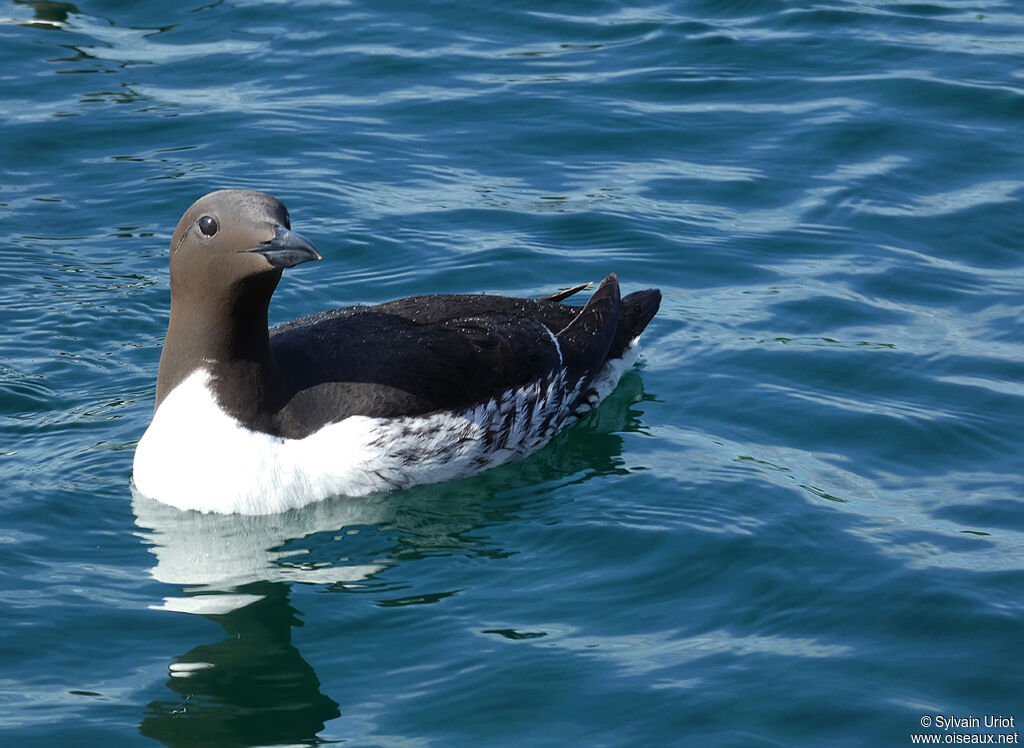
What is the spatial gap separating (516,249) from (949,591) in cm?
438

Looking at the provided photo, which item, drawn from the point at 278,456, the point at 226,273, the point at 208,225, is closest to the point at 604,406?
the point at 278,456

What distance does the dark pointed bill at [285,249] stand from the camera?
20.9 ft

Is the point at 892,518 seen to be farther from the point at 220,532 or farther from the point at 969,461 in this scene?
the point at 220,532

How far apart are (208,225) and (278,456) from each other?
111 centimetres

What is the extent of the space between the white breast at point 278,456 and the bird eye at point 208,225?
67 centimetres

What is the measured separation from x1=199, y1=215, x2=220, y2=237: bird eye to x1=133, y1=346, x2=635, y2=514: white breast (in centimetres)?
67

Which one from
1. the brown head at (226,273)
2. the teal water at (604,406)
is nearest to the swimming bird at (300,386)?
the brown head at (226,273)

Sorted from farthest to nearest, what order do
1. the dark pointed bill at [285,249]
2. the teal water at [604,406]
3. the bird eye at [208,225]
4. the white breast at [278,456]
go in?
the white breast at [278,456] → the bird eye at [208,225] → the dark pointed bill at [285,249] → the teal water at [604,406]

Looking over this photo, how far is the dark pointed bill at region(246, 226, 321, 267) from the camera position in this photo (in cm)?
637

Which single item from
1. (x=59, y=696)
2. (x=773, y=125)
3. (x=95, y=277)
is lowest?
(x=59, y=696)

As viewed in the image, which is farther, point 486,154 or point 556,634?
point 486,154

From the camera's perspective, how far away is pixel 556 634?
20.4ft

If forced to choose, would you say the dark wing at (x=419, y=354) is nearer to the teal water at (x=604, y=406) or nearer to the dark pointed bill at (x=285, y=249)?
the teal water at (x=604, y=406)

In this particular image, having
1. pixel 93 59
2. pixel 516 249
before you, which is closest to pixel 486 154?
pixel 516 249
